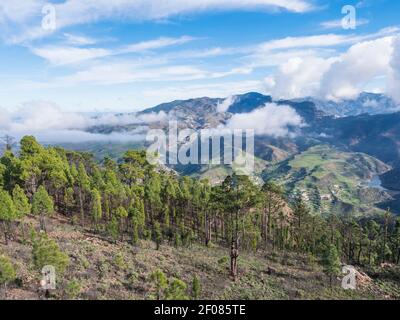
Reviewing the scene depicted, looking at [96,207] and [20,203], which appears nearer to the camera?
[20,203]

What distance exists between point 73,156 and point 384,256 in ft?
274

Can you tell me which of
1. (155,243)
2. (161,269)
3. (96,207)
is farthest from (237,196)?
(96,207)

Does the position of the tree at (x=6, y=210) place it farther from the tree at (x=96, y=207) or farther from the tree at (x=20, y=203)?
the tree at (x=96, y=207)

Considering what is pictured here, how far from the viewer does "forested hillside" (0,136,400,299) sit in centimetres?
3897

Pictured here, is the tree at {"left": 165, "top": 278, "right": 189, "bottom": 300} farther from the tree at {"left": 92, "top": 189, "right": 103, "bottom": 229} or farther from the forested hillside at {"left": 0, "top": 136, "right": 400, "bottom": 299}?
the tree at {"left": 92, "top": 189, "right": 103, "bottom": 229}

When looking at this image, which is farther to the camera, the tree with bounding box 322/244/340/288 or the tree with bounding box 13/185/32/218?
the tree with bounding box 322/244/340/288

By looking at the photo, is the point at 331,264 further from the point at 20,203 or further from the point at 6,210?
the point at 20,203

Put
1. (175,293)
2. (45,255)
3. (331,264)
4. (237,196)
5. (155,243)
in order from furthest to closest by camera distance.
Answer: (155,243) → (331,264) → (237,196) → (45,255) → (175,293)

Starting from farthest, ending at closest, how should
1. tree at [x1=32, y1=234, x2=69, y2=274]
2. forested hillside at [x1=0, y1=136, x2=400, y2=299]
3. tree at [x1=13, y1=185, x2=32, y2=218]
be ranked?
tree at [x1=13, y1=185, x2=32, y2=218], forested hillside at [x1=0, y1=136, x2=400, y2=299], tree at [x1=32, y1=234, x2=69, y2=274]

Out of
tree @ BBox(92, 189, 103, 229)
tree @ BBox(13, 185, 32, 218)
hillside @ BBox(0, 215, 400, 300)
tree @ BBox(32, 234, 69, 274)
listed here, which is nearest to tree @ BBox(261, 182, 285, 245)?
hillside @ BBox(0, 215, 400, 300)

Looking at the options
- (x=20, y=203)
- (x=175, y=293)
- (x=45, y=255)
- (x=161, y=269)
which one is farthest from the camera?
(x=20, y=203)

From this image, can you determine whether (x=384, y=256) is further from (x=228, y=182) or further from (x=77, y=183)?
(x=77, y=183)

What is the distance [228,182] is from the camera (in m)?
50.1

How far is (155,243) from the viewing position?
6481 cm
